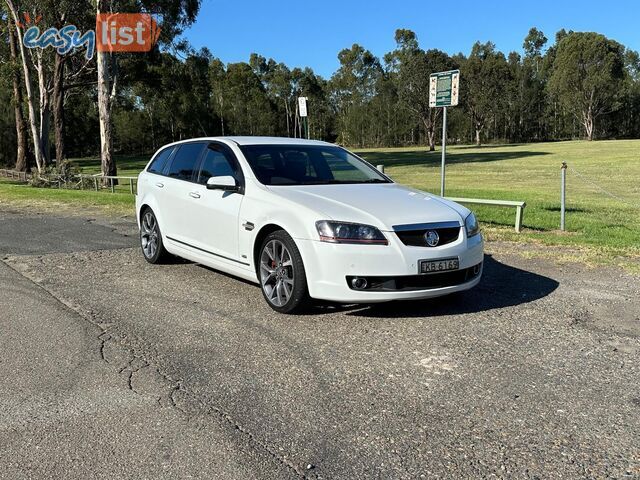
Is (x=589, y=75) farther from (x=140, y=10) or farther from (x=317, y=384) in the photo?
(x=317, y=384)

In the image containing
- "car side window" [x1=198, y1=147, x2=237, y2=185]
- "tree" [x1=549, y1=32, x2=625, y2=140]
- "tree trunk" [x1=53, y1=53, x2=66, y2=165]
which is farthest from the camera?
"tree" [x1=549, y1=32, x2=625, y2=140]

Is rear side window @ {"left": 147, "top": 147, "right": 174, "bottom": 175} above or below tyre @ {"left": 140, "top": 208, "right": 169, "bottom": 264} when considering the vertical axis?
above

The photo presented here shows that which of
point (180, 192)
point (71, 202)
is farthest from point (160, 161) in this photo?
point (71, 202)

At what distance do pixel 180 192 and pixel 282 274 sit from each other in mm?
2123

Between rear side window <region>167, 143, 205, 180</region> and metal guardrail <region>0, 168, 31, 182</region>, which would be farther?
metal guardrail <region>0, 168, 31, 182</region>

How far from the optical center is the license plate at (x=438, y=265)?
16.4 ft

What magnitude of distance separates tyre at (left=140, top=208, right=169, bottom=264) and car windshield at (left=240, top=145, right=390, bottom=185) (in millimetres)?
1835

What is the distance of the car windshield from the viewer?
6108mm

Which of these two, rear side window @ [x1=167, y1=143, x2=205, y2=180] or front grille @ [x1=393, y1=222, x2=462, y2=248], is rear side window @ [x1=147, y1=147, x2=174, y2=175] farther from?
front grille @ [x1=393, y1=222, x2=462, y2=248]

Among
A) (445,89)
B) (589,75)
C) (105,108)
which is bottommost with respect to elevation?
(445,89)

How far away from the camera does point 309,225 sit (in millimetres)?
5070

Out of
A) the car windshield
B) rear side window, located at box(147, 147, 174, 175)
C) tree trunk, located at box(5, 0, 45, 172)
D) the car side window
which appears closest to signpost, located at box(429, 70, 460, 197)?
the car windshield

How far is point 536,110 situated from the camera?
97000 millimetres

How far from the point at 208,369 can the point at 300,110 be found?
12.3 m
